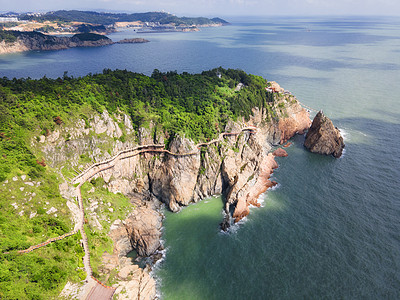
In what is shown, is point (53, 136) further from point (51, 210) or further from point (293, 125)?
point (293, 125)

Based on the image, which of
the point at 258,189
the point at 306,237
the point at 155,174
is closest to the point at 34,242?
the point at 155,174

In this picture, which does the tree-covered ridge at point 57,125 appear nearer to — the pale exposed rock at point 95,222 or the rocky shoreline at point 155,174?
the pale exposed rock at point 95,222

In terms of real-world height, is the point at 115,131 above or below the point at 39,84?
below

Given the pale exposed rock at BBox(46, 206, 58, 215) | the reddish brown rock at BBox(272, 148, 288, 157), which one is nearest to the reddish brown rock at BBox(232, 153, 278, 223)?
the reddish brown rock at BBox(272, 148, 288, 157)

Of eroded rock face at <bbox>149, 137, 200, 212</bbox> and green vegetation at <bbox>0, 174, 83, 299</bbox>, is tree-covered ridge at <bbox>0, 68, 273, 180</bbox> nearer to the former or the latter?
green vegetation at <bbox>0, 174, 83, 299</bbox>

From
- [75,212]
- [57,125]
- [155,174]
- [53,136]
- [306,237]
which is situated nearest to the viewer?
Result: [75,212]

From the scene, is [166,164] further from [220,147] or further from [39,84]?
[39,84]

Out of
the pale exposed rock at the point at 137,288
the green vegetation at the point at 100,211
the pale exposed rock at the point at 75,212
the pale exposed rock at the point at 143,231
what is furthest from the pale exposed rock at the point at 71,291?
the pale exposed rock at the point at 143,231

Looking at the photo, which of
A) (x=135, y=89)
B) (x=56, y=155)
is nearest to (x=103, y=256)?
(x=56, y=155)
